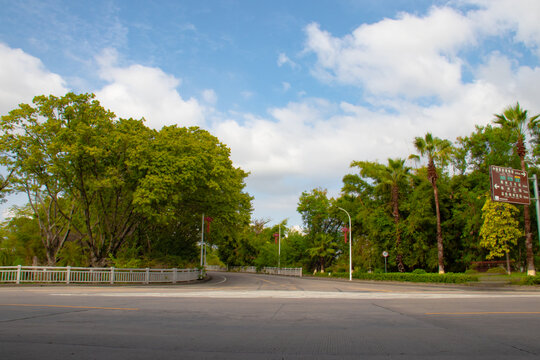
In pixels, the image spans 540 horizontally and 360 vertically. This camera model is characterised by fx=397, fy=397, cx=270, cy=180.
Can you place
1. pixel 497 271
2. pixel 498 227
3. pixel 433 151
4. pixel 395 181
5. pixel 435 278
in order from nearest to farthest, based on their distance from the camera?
pixel 435 278
pixel 498 227
pixel 433 151
pixel 497 271
pixel 395 181

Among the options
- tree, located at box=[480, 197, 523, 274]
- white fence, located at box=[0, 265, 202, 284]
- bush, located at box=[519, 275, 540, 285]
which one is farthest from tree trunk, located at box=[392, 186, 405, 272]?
white fence, located at box=[0, 265, 202, 284]

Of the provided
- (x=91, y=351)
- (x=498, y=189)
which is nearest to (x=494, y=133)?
(x=498, y=189)

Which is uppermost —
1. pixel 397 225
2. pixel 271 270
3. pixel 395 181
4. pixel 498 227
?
pixel 395 181

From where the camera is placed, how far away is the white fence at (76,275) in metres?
22.4

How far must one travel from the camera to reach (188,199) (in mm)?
30531

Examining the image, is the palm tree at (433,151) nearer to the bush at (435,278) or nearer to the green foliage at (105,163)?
the bush at (435,278)

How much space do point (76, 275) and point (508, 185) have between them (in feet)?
88.0

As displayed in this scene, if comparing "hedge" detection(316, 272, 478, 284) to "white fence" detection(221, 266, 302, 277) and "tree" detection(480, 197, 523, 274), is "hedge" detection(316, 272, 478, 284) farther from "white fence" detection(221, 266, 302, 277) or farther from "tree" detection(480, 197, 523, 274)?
"white fence" detection(221, 266, 302, 277)

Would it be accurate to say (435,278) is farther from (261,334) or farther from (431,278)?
(261,334)

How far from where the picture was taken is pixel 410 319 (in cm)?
849

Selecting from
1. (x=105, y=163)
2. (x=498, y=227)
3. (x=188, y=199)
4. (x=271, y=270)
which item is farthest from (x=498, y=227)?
(x=271, y=270)

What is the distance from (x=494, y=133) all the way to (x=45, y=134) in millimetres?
37409

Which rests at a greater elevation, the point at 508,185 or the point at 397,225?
the point at 508,185

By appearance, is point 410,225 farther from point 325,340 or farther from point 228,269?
point 228,269
